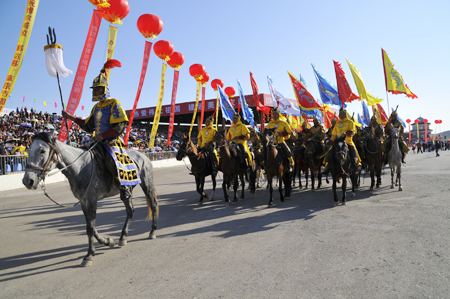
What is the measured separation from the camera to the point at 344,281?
3334 millimetres

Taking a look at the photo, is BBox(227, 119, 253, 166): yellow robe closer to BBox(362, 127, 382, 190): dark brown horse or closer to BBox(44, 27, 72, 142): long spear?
BBox(362, 127, 382, 190): dark brown horse

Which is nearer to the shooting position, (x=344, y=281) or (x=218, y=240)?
(x=344, y=281)

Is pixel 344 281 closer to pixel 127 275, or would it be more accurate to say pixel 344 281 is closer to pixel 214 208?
pixel 127 275

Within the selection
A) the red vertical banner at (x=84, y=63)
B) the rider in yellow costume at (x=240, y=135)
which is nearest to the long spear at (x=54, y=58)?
the rider in yellow costume at (x=240, y=135)

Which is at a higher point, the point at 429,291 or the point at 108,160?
the point at 108,160

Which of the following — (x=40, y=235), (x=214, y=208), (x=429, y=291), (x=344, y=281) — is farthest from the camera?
(x=214, y=208)

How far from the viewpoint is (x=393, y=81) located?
12.0 meters

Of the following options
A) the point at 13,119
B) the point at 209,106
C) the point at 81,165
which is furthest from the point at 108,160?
the point at 209,106

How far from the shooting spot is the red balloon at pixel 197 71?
20.7m

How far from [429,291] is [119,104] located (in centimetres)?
502

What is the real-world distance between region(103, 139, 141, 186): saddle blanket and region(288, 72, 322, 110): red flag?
10.7m

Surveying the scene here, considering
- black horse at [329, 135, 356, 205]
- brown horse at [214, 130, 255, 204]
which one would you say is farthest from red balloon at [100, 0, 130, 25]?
black horse at [329, 135, 356, 205]

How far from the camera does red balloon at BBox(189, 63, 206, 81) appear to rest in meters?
20.7

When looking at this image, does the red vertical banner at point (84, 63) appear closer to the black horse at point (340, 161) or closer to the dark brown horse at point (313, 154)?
the dark brown horse at point (313, 154)
